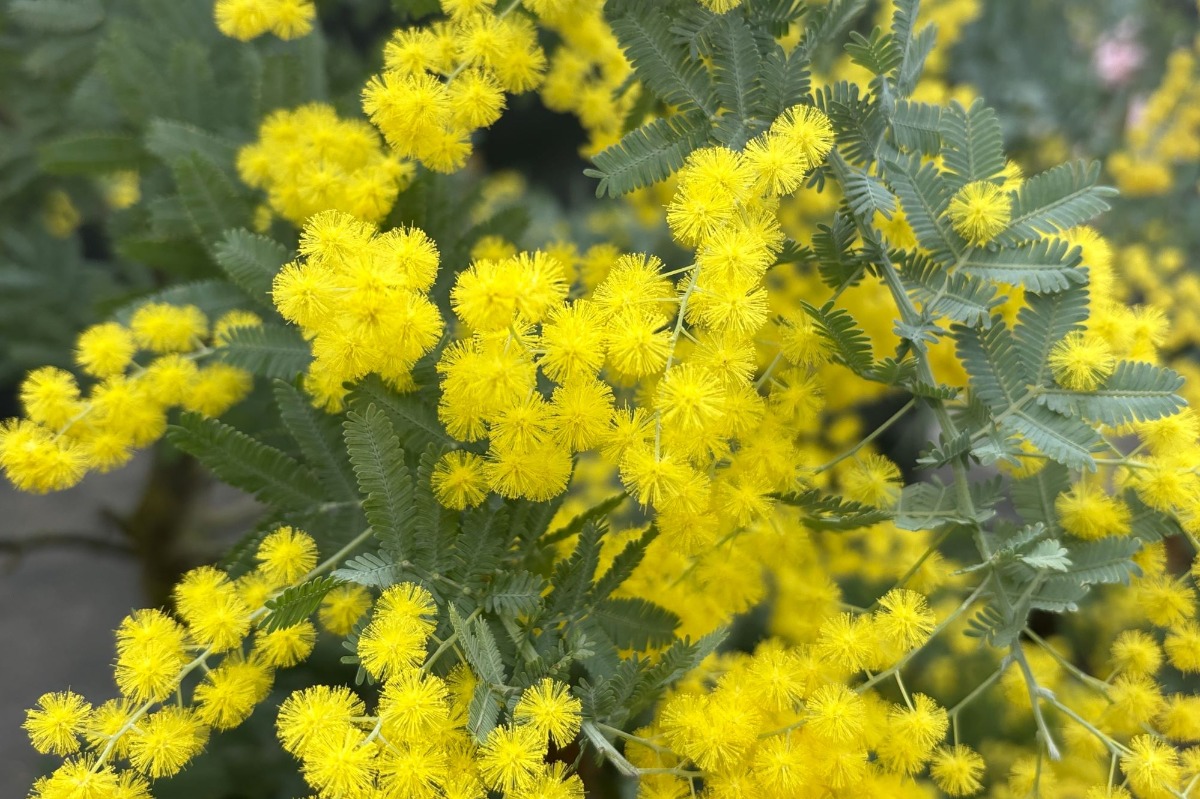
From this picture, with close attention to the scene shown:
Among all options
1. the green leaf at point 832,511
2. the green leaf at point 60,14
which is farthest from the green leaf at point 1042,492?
the green leaf at point 60,14

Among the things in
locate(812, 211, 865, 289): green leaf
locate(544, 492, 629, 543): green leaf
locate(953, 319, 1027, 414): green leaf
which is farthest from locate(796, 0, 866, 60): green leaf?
locate(544, 492, 629, 543): green leaf

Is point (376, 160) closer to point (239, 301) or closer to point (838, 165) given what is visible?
point (239, 301)

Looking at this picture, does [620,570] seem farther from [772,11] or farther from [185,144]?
[185,144]

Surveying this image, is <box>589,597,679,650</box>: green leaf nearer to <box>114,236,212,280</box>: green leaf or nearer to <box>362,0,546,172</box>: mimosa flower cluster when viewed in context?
<box>362,0,546,172</box>: mimosa flower cluster

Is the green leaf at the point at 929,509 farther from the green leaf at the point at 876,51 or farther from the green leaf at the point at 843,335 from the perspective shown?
the green leaf at the point at 876,51

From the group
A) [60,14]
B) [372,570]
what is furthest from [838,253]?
[60,14]

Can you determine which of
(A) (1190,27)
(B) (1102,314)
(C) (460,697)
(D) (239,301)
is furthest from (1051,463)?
(A) (1190,27)
